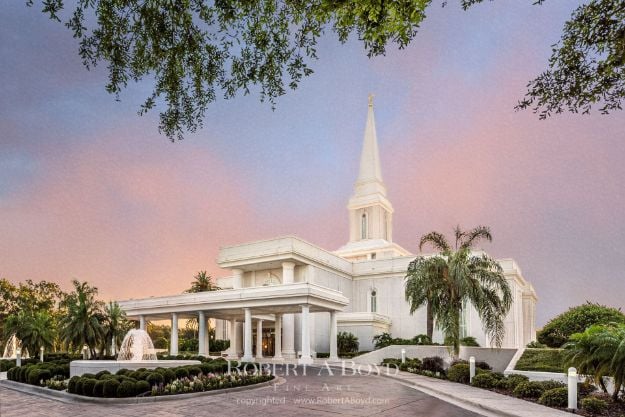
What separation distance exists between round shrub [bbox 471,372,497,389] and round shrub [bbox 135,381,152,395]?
460 inches

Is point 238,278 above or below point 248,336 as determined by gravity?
above

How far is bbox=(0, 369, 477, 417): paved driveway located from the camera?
12.4 metres

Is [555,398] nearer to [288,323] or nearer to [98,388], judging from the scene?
[98,388]

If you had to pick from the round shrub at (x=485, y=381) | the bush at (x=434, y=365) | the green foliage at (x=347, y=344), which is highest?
the round shrub at (x=485, y=381)

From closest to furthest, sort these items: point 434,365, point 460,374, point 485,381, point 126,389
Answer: point 126,389 < point 485,381 < point 460,374 < point 434,365

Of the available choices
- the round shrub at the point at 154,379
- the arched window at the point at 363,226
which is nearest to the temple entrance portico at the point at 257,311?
the arched window at the point at 363,226

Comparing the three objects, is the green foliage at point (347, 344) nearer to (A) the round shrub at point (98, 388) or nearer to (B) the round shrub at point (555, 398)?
(B) the round shrub at point (555, 398)

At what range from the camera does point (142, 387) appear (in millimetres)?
14961

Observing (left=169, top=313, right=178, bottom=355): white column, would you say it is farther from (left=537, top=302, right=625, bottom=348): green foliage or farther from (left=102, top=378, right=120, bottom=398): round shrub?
(left=537, top=302, right=625, bottom=348): green foliage

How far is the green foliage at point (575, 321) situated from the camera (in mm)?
39594

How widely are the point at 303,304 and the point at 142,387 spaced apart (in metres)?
19.8

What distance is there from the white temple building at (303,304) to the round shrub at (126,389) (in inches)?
763

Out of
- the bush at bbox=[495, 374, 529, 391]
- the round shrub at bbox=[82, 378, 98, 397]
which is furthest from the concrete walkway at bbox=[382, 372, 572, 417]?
the round shrub at bbox=[82, 378, 98, 397]

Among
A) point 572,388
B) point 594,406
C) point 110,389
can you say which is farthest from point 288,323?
point 594,406
